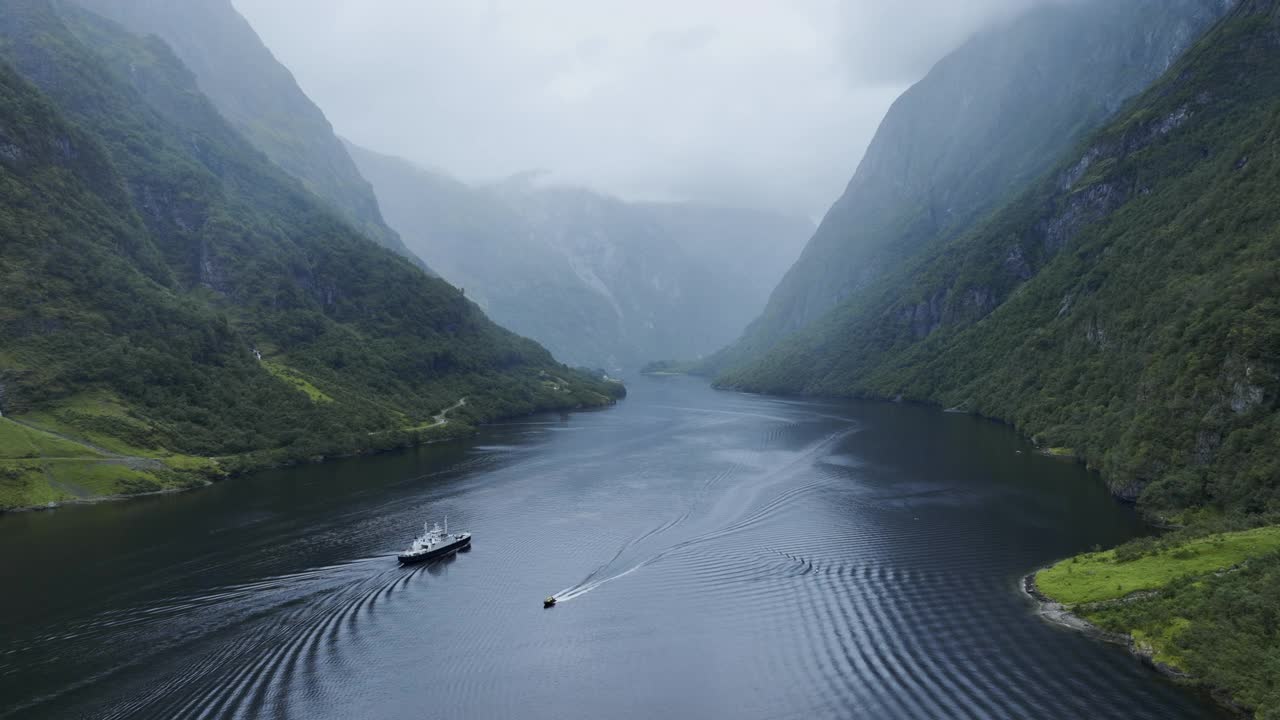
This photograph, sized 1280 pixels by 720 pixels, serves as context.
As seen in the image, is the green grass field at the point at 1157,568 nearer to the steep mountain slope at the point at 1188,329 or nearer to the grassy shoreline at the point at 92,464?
the steep mountain slope at the point at 1188,329

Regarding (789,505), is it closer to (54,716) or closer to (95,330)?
(54,716)

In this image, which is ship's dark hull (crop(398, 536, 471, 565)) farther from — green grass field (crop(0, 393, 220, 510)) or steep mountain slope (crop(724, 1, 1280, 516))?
steep mountain slope (crop(724, 1, 1280, 516))

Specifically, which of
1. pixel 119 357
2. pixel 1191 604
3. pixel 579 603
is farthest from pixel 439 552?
pixel 119 357

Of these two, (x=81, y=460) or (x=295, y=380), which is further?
(x=295, y=380)

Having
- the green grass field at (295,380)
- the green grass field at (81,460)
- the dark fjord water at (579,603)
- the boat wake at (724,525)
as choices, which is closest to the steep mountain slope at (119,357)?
the green grass field at (81,460)

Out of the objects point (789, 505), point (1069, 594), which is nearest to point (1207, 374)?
point (1069, 594)

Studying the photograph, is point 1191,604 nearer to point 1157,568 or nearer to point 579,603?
point 1157,568
